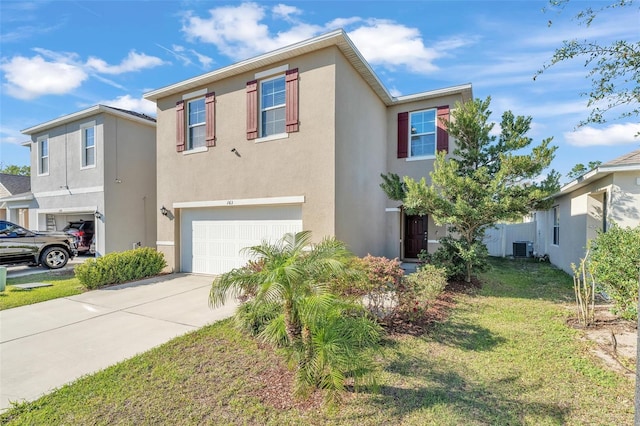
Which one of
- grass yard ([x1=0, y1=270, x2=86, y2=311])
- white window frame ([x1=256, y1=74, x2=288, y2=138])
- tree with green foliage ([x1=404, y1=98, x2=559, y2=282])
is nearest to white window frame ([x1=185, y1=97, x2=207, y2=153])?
white window frame ([x1=256, y1=74, x2=288, y2=138])

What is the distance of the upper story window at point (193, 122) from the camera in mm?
10180

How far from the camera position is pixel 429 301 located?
569 cm

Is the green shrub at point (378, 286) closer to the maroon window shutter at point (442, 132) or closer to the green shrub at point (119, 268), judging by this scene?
the maroon window shutter at point (442, 132)

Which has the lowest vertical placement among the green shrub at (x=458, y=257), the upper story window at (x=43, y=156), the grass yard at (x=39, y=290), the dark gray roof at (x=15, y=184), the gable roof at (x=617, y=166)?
the grass yard at (x=39, y=290)

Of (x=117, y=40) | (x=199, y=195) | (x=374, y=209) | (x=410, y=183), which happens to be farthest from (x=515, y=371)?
(x=117, y=40)

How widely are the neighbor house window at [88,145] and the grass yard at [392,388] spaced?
11.8 m

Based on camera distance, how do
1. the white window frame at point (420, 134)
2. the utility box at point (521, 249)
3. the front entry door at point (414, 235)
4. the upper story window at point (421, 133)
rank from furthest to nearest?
the utility box at point (521, 249)
the front entry door at point (414, 235)
the white window frame at point (420, 134)
the upper story window at point (421, 133)

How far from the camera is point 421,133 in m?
11.5

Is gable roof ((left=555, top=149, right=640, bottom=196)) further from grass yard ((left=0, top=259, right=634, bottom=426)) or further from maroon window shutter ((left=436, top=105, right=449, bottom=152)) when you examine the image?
grass yard ((left=0, top=259, right=634, bottom=426))

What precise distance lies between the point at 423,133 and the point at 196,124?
26.1 ft

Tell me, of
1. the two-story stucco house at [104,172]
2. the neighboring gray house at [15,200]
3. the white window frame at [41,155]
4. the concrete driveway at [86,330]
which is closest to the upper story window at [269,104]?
the concrete driveway at [86,330]

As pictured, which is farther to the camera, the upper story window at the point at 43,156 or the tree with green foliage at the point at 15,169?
the tree with green foliage at the point at 15,169

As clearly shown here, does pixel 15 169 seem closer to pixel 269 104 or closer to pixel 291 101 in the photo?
pixel 269 104

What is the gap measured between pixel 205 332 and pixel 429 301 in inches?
156
